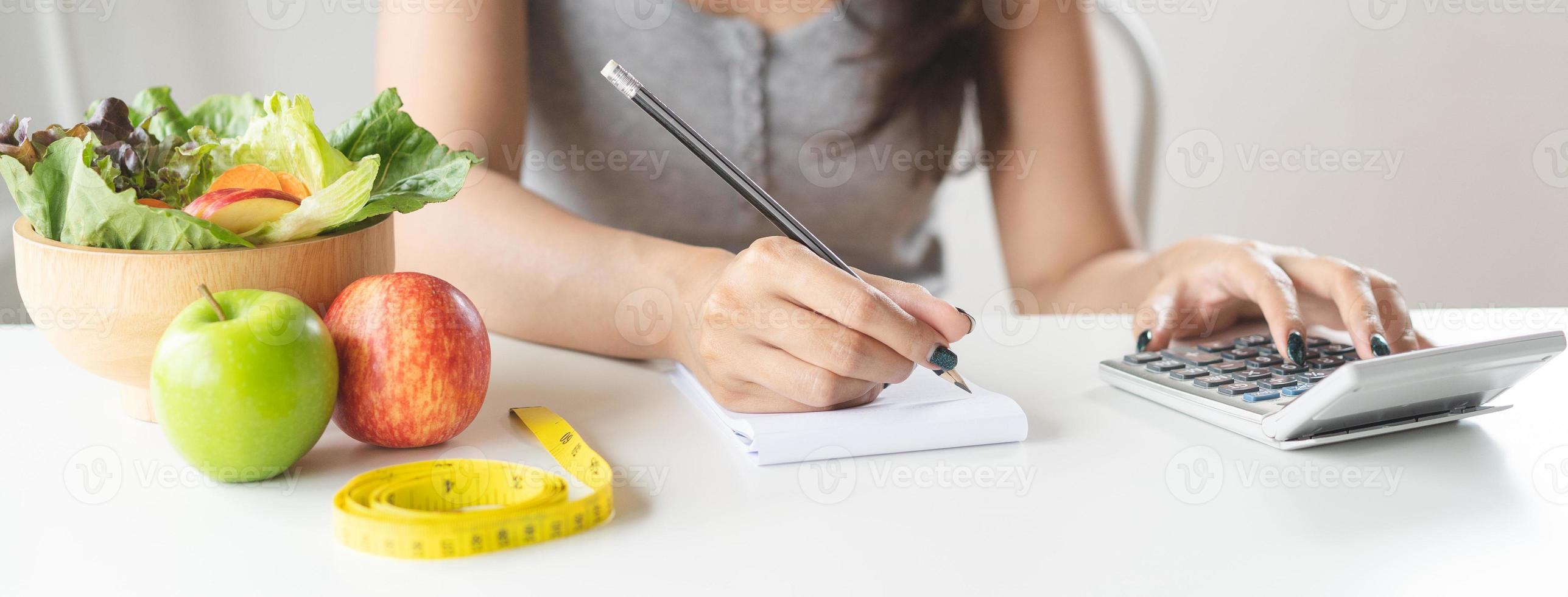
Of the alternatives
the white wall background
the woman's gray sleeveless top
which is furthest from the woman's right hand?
the white wall background

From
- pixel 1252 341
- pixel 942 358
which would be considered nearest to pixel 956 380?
pixel 942 358

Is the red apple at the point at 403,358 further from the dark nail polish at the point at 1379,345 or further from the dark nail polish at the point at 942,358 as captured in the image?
the dark nail polish at the point at 1379,345

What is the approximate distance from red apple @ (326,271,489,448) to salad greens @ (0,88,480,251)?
67 mm

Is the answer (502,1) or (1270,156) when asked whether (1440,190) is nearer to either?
(1270,156)

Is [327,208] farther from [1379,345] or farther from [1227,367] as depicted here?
[1379,345]

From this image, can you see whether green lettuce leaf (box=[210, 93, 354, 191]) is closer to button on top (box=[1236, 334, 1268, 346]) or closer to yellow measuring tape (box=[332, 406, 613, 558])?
yellow measuring tape (box=[332, 406, 613, 558])

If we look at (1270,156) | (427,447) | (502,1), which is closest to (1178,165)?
(1270,156)

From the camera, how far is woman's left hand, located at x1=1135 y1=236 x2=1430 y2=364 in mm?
804

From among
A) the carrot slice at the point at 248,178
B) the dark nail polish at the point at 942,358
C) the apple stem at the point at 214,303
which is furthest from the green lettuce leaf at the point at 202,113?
the dark nail polish at the point at 942,358

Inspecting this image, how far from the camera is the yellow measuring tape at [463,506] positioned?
0.51 m

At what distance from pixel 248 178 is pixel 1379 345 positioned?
789 millimetres

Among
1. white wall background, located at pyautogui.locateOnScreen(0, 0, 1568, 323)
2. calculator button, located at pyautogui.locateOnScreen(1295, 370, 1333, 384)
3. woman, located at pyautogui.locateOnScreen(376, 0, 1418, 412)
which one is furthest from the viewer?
white wall background, located at pyautogui.locateOnScreen(0, 0, 1568, 323)

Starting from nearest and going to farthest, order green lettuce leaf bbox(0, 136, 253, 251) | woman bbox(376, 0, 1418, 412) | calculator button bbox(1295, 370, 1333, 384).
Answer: green lettuce leaf bbox(0, 136, 253, 251)
calculator button bbox(1295, 370, 1333, 384)
woman bbox(376, 0, 1418, 412)

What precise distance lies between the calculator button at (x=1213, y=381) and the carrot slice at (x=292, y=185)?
0.62m
